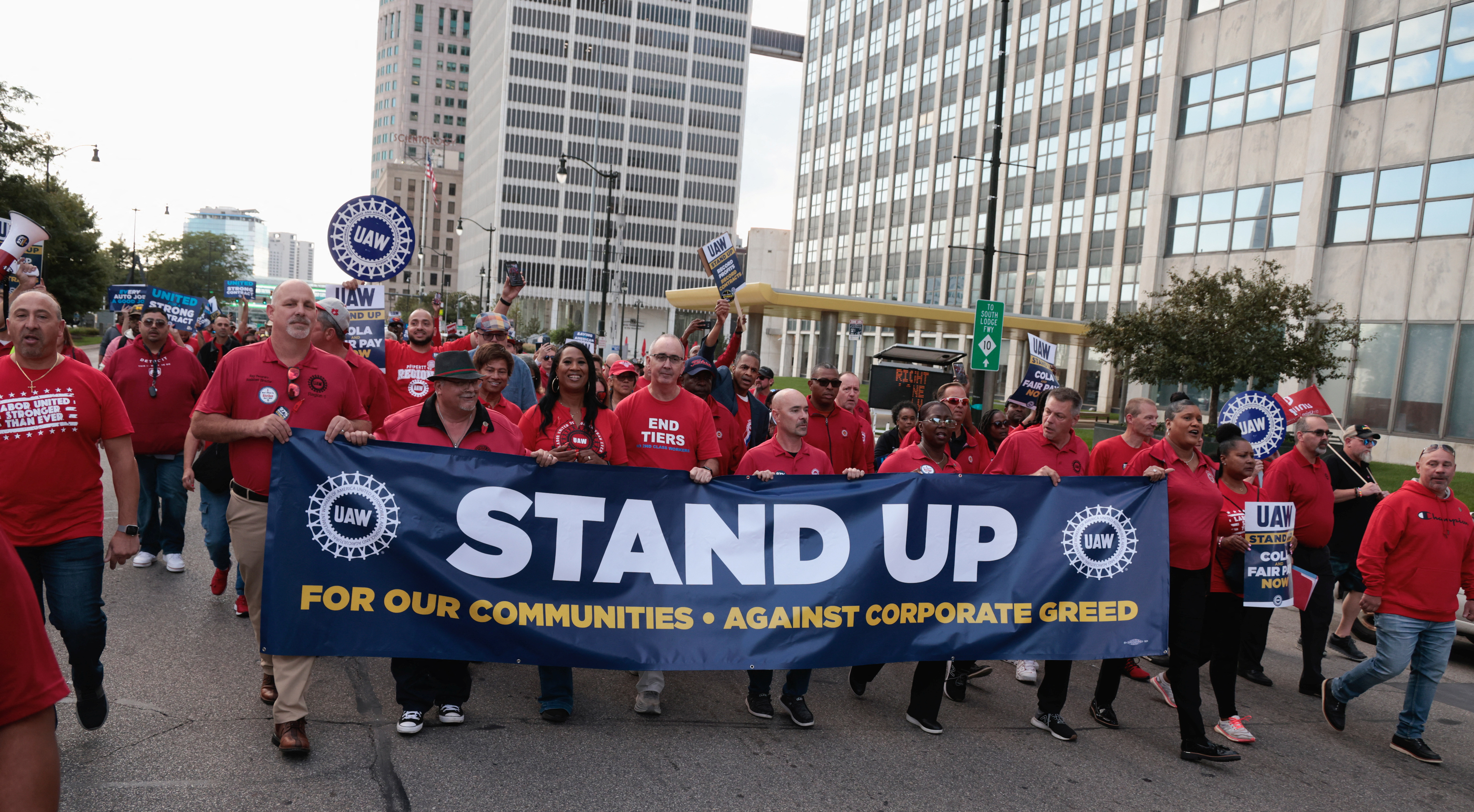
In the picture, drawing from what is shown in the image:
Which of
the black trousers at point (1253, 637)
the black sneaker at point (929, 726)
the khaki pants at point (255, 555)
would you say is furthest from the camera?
the black trousers at point (1253, 637)

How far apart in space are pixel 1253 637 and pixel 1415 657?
1394mm

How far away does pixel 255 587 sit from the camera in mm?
4684

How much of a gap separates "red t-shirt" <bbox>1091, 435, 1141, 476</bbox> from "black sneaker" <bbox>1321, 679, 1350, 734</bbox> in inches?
72.9

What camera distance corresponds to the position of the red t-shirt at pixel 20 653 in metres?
1.71

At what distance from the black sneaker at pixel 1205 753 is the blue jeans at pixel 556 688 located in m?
3.39

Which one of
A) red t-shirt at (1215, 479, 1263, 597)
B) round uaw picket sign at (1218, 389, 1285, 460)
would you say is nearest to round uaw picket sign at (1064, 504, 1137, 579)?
red t-shirt at (1215, 479, 1263, 597)

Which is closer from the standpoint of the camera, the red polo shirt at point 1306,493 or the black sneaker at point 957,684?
the black sneaker at point 957,684

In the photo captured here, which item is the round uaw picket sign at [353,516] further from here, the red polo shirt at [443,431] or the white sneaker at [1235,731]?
the white sneaker at [1235,731]

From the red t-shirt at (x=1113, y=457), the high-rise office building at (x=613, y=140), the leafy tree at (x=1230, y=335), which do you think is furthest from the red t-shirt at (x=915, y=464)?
the high-rise office building at (x=613, y=140)

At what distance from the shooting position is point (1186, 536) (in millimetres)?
5527

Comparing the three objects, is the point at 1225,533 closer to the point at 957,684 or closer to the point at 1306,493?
the point at 1306,493

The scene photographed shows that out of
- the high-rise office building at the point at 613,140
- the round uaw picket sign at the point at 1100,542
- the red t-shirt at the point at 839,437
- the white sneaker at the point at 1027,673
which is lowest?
the white sneaker at the point at 1027,673

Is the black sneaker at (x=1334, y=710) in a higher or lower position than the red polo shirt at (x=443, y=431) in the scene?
lower

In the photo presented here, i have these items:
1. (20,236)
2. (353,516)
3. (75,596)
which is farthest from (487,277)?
(75,596)
